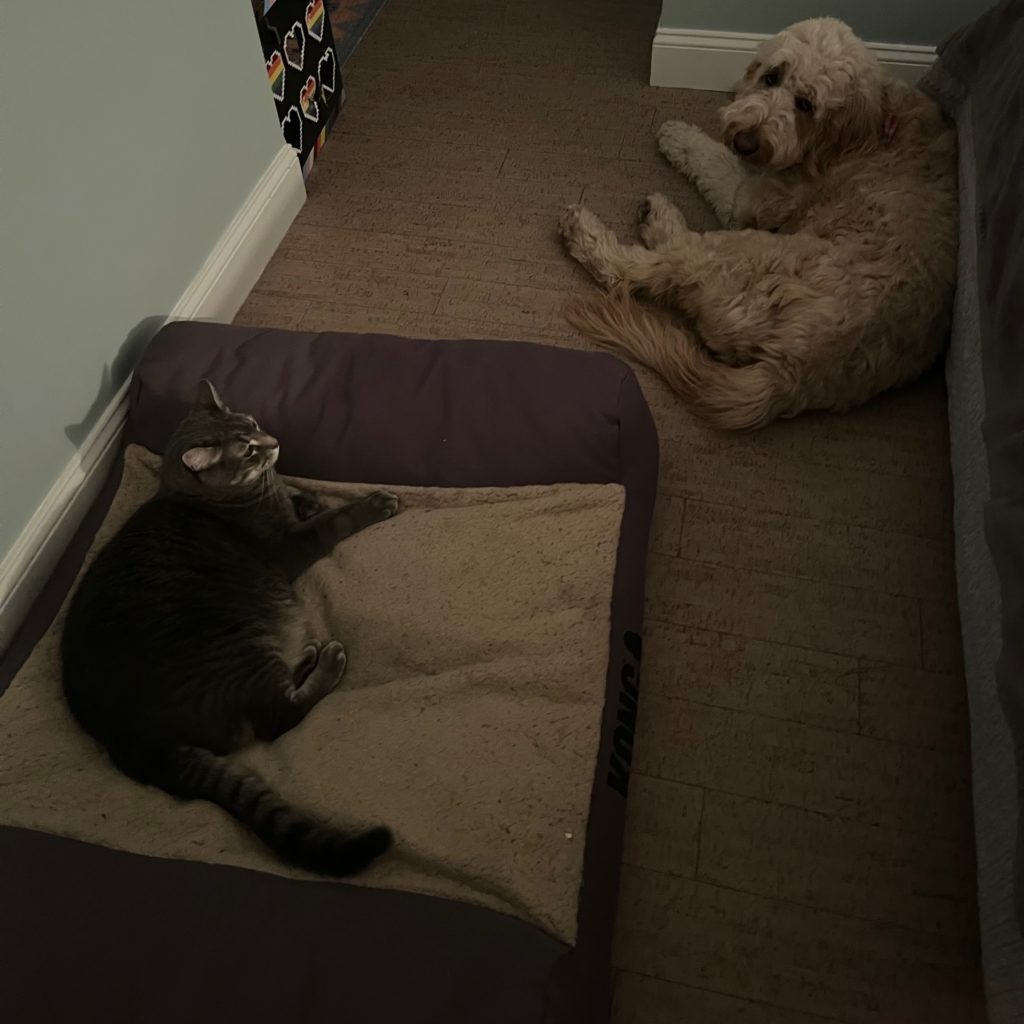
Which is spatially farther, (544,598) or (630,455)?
(630,455)

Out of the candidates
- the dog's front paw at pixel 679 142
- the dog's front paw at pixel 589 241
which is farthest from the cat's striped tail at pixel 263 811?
the dog's front paw at pixel 679 142

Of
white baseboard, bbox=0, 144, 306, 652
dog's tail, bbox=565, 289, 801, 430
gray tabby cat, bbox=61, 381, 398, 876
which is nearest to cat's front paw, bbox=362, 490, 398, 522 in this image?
gray tabby cat, bbox=61, 381, 398, 876

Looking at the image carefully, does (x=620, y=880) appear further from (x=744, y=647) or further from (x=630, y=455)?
(x=630, y=455)

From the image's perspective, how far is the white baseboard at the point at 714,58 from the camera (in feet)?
7.84

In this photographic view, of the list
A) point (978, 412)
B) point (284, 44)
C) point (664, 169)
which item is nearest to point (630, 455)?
point (978, 412)

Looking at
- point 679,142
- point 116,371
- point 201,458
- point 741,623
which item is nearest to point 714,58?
point 679,142

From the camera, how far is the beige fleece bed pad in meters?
1.17

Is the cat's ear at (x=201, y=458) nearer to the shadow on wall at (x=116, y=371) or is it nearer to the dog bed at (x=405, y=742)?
the dog bed at (x=405, y=742)

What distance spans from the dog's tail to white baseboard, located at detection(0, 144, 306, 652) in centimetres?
85

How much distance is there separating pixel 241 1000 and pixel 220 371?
3.73 ft

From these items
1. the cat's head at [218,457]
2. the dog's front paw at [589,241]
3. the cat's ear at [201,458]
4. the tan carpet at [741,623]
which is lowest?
the tan carpet at [741,623]

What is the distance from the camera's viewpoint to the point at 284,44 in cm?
215

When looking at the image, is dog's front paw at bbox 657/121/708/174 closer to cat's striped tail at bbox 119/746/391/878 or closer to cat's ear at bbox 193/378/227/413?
cat's ear at bbox 193/378/227/413

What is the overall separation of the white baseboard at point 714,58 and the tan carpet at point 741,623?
79 mm
